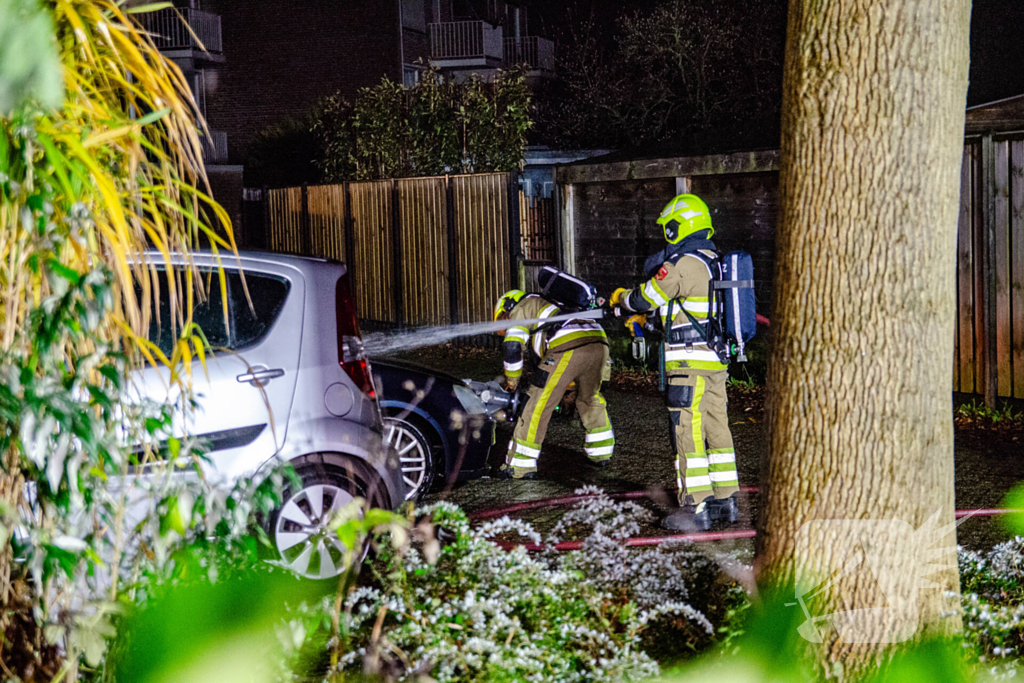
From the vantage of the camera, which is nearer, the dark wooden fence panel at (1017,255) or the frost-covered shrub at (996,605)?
the frost-covered shrub at (996,605)

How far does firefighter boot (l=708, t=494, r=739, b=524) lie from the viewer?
5.67 m

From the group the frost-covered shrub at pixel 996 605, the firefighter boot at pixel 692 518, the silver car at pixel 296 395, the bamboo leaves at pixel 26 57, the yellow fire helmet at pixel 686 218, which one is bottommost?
the firefighter boot at pixel 692 518

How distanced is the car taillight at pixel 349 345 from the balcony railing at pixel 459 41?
25.2 m

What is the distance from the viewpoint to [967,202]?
7.92 metres

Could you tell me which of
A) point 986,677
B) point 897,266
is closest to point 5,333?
point 897,266

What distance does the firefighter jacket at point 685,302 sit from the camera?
227 inches

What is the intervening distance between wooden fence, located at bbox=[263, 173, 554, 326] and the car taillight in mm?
6325

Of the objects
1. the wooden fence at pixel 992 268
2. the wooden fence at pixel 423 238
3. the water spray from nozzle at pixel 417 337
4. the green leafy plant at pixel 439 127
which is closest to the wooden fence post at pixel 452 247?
the wooden fence at pixel 423 238

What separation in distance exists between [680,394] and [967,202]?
366 centimetres

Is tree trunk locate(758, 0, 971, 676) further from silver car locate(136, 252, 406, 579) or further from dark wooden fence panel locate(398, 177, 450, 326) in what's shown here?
dark wooden fence panel locate(398, 177, 450, 326)

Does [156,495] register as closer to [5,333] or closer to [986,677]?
[5,333]

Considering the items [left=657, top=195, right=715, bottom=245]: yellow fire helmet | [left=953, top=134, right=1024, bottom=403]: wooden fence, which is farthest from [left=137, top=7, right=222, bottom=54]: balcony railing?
[left=657, top=195, right=715, bottom=245]: yellow fire helmet

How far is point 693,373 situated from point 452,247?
25.3 feet
